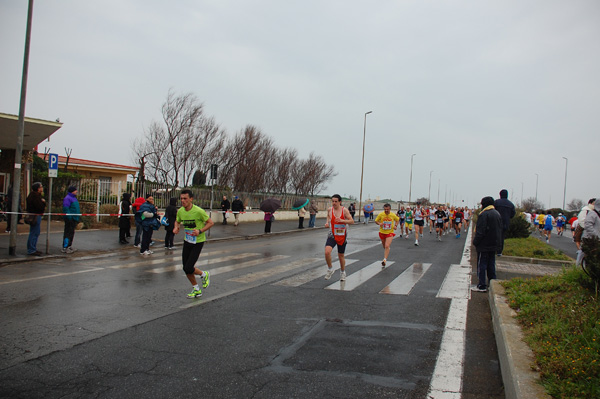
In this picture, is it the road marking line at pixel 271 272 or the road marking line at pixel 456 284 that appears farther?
the road marking line at pixel 271 272

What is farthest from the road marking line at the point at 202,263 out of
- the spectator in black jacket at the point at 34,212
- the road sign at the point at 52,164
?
the road sign at the point at 52,164

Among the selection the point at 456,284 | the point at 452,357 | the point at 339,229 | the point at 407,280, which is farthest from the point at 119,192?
the point at 452,357

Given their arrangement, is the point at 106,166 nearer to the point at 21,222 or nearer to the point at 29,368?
the point at 21,222

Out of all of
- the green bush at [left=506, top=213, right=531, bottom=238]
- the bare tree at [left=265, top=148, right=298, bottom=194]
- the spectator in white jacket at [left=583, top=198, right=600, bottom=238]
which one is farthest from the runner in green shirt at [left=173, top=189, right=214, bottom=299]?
the bare tree at [left=265, top=148, right=298, bottom=194]

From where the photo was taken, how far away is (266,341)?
5.27m

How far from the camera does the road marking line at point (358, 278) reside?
8.78 m

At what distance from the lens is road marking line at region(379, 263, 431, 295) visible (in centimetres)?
849

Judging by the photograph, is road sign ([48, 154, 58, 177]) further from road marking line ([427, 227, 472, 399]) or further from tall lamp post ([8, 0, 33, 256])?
road marking line ([427, 227, 472, 399])

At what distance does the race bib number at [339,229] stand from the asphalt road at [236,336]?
3.41ft

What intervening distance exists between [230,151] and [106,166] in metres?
11.3

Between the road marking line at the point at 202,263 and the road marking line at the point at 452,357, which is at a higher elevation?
the road marking line at the point at 452,357

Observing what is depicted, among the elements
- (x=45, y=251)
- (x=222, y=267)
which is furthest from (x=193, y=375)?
(x=45, y=251)

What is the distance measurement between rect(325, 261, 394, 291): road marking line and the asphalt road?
62mm

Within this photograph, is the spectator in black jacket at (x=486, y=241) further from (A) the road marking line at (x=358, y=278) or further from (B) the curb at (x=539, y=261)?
(B) the curb at (x=539, y=261)
